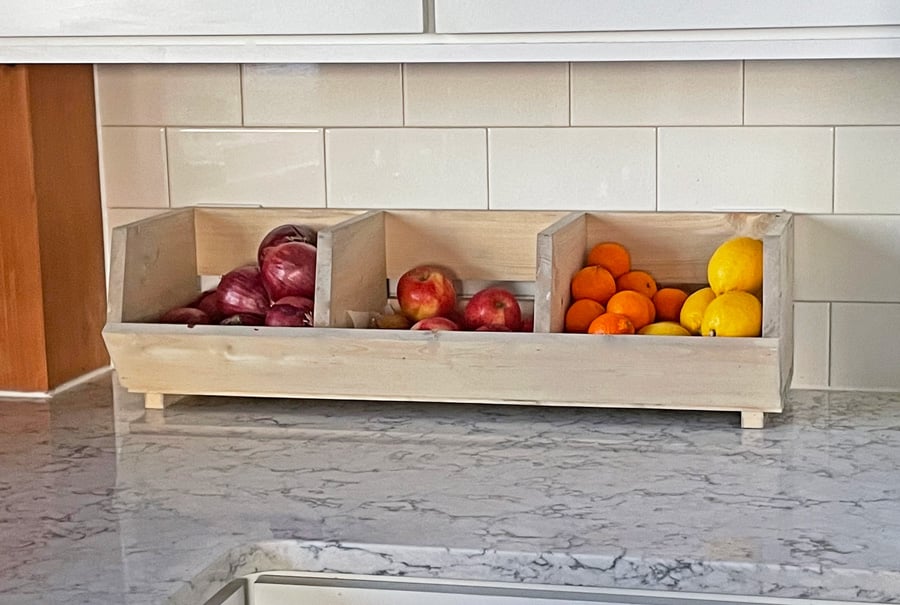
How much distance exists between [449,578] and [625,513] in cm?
19

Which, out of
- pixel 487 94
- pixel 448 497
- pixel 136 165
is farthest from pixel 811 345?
pixel 136 165

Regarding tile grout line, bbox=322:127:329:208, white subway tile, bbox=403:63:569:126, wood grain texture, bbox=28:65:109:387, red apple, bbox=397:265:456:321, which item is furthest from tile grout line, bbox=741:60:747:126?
wood grain texture, bbox=28:65:109:387

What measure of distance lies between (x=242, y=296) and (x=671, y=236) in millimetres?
556

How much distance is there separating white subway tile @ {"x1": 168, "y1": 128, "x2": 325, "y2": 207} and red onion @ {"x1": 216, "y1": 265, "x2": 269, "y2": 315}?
0.56 ft

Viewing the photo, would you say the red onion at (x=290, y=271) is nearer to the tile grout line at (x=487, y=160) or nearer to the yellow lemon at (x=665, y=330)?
the tile grout line at (x=487, y=160)

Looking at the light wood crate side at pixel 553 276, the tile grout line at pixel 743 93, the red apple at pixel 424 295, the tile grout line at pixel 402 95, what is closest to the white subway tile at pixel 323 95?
the tile grout line at pixel 402 95

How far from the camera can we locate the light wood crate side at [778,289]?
4.64 feet

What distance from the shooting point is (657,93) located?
166cm

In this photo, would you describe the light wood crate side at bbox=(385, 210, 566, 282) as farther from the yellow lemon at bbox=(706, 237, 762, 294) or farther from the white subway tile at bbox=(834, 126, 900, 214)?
the white subway tile at bbox=(834, 126, 900, 214)

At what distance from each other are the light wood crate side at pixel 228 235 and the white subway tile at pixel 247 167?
0.03 metres

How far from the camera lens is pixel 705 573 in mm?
1089

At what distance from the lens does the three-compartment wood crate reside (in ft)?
4.71

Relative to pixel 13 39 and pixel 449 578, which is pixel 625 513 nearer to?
pixel 449 578

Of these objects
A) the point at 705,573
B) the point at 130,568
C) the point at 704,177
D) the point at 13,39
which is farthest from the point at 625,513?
the point at 13,39
